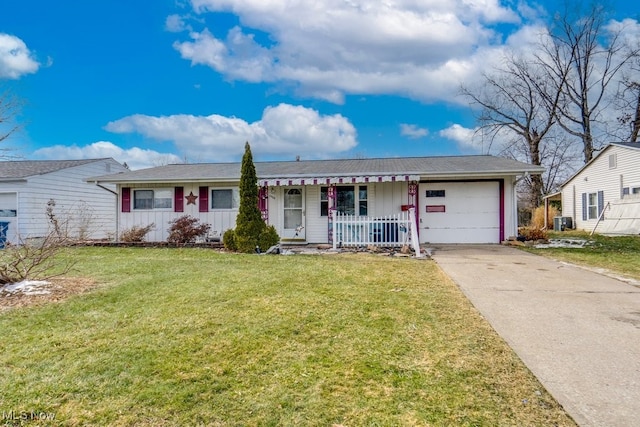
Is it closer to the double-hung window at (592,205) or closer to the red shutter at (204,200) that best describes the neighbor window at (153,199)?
the red shutter at (204,200)

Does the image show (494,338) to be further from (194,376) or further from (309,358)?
(194,376)

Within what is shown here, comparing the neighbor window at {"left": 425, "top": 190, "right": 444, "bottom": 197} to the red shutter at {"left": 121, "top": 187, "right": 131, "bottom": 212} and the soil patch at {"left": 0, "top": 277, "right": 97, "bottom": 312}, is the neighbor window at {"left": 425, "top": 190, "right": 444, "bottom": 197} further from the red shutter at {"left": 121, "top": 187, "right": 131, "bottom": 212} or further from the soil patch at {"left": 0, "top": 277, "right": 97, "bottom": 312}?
the red shutter at {"left": 121, "top": 187, "right": 131, "bottom": 212}

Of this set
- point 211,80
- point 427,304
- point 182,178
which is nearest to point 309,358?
point 427,304

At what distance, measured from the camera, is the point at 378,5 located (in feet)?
38.3

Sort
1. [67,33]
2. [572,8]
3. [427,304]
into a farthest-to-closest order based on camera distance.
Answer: [572,8] → [67,33] → [427,304]

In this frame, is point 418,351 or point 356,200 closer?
point 418,351

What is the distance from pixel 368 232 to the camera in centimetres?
1159

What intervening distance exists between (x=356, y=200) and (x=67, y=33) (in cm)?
1243

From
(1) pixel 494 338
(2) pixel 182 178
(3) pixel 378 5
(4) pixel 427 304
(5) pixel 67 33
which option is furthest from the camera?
(5) pixel 67 33

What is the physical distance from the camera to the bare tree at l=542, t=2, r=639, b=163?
83.3 ft

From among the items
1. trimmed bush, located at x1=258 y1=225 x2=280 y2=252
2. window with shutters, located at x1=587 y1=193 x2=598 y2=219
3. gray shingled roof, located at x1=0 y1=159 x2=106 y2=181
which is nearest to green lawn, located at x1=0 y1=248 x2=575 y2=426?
trimmed bush, located at x1=258 y1=225 x2=280 y2=252

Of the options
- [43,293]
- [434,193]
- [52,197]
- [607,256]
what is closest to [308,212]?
[434,193]

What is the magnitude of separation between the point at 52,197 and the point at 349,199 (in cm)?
1255

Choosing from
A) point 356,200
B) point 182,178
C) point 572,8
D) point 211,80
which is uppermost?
point 572,8
